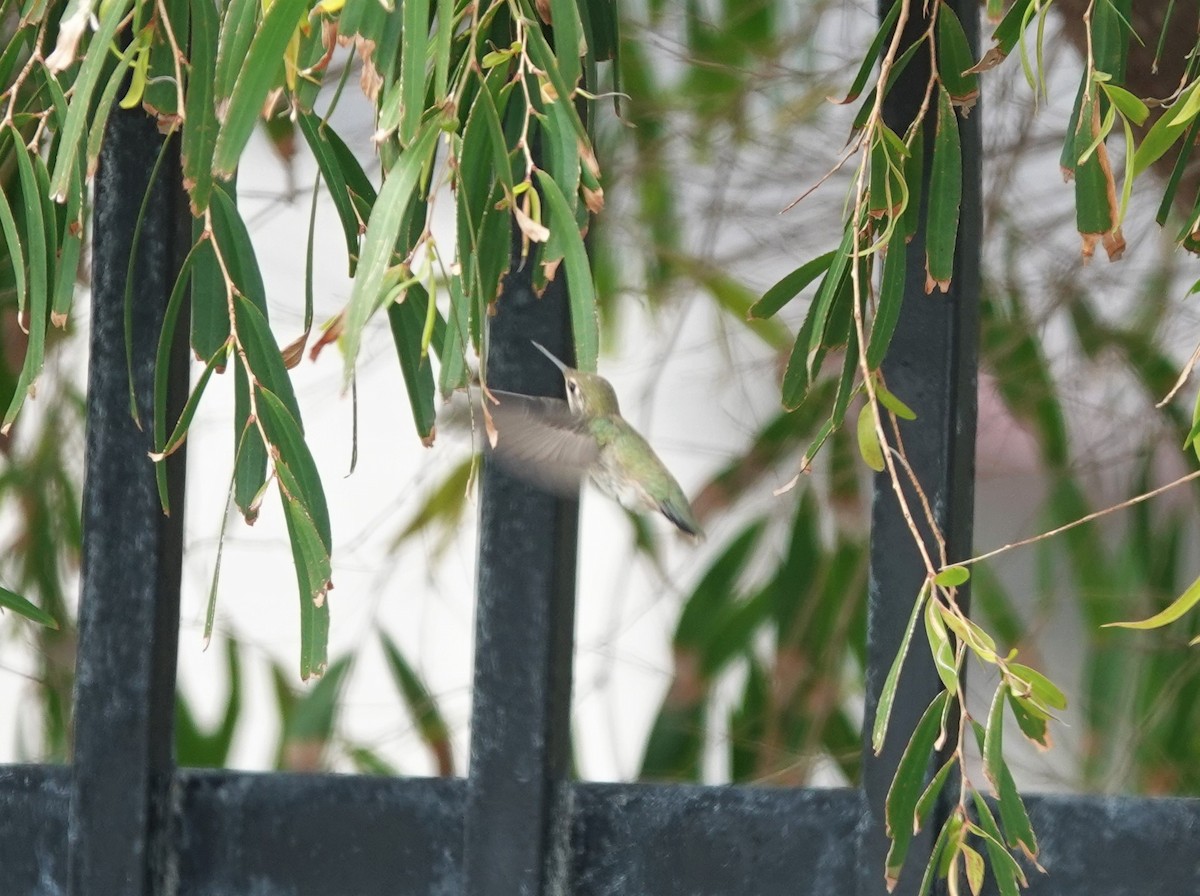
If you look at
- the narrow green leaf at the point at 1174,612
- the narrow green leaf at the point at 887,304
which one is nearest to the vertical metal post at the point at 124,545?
the narrow green leaf at the point at 887,304

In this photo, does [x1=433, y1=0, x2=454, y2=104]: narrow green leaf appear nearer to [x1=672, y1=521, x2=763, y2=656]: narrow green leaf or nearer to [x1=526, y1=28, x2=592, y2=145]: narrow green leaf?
[x1=526, y1=28, x2=592, y2=145]: narrow green leaf

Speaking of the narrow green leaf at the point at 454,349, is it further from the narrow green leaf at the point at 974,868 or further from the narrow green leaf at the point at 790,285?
the narrow green leaf at the point at 974,868

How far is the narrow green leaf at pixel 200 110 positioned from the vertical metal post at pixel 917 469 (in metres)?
0.29

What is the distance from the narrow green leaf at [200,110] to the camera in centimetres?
54

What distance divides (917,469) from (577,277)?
217 mm

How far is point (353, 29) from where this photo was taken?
18.6 inches

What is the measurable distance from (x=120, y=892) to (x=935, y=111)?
52 cm

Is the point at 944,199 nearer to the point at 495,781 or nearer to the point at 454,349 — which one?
the point at 454,349

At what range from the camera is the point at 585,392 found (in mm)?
736

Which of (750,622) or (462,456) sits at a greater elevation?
(462,456)

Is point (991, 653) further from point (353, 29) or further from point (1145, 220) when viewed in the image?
point (1145, 220)

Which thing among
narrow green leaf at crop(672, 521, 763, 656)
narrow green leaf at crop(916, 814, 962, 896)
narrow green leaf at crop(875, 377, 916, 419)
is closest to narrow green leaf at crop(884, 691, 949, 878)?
narrow green leaf at crop(916, 814, 962, 896)

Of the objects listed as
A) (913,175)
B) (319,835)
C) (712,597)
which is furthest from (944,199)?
(712,597)

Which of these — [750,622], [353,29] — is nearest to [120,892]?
[353,29]
